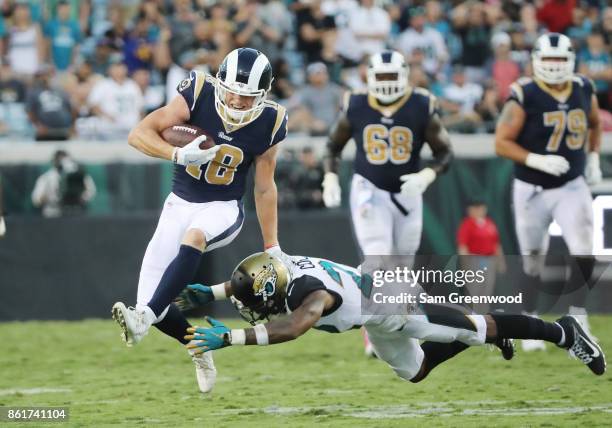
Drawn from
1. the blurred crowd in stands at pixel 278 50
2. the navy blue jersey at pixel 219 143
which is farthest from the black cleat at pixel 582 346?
the blurred crowd in stands at pixel 278 50

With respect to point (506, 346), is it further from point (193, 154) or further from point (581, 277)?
point (581, 277)

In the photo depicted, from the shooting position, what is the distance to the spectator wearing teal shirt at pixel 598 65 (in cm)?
1438

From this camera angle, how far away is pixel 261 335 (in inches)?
243

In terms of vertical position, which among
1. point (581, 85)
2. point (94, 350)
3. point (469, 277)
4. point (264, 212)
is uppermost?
point (581, 85)

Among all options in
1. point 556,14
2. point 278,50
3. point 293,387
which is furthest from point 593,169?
point 556,14

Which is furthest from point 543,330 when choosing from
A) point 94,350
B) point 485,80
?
point 485,80

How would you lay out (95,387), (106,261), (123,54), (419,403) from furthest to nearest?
(123,54), (106,261), (95,387), (419,403)

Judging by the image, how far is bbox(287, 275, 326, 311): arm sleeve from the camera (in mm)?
6445

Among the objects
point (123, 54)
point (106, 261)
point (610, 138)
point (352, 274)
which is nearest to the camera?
point (352, 274)

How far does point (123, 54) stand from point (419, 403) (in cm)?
834

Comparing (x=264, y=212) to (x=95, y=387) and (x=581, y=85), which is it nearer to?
(x=95, y=387)

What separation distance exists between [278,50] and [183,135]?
7594 millimetres

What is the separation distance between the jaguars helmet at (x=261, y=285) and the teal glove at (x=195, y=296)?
58 centimetres

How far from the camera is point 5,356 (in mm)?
9875
